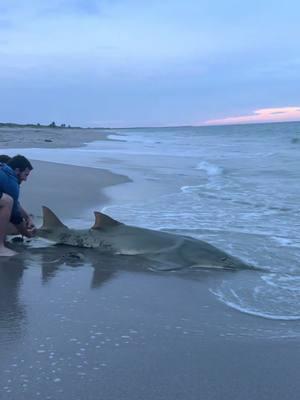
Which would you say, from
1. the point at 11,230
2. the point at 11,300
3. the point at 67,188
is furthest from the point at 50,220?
the point at 67,188

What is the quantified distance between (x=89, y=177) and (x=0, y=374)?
36.4 ft

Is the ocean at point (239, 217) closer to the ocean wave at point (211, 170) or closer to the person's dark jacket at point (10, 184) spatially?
the ocean wave at point (211, 170)

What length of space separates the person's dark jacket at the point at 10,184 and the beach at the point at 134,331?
0.38 meters

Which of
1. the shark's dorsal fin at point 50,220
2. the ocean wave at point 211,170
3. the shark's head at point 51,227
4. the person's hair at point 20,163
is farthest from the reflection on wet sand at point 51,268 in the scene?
the ocean wave at point 211,170

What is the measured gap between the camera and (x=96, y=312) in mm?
4445

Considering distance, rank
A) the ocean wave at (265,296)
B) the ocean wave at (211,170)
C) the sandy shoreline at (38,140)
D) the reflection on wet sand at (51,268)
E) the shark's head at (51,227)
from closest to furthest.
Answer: the ocean wave at (265,296), the reflection on wet sand at (51,268), the shark's head at (51,227), the ocean wave at (211,170), the sandy shoreline at (38,140)

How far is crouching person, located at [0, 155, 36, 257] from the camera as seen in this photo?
657cm

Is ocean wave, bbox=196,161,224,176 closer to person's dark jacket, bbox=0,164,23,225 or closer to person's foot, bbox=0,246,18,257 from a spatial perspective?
person's dark jacket, bbox=0,164,23,225

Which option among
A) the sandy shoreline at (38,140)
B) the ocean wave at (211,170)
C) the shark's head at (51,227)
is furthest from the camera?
the sandy shoreline at (38,140)

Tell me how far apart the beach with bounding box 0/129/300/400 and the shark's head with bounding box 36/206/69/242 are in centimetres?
14

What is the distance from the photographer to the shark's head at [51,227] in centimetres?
696

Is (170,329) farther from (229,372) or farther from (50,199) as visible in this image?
(50,199)

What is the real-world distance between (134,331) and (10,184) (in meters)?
3.18

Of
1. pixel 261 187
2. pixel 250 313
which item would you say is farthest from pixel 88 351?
pixel 261 187
